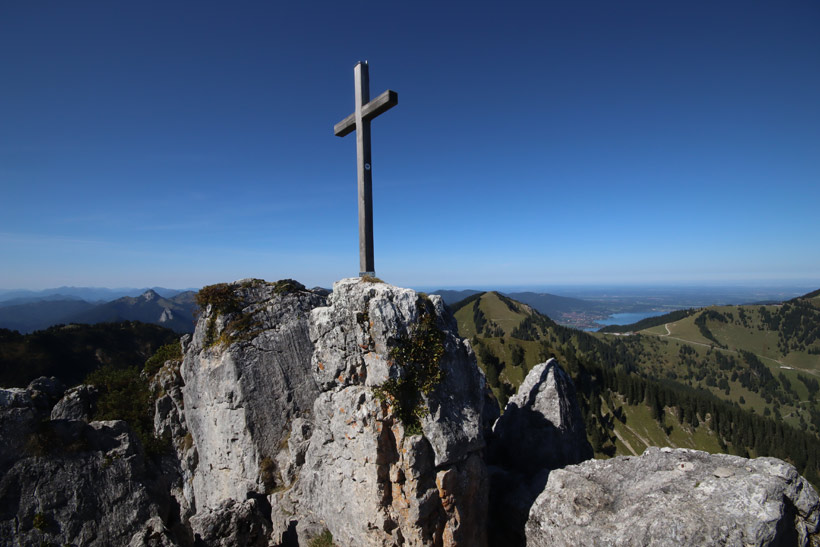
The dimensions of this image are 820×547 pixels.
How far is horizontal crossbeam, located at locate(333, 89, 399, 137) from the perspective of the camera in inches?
440

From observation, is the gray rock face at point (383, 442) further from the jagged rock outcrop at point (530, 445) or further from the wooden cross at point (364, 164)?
the jagged rock outcrop at point (530, 445)

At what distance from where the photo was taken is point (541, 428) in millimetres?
14445

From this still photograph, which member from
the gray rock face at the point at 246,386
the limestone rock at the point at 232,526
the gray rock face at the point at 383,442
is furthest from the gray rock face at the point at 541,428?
the limestone rock at the point at 232,526

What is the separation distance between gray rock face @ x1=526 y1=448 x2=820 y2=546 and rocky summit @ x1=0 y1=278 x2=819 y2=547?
0.04 m

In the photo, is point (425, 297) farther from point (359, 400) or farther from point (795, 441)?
point (795, 441)

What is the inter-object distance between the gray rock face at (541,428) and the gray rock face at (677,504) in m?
2.58

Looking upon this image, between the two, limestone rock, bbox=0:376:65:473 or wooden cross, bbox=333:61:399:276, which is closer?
limestone rock, bbox=0:376:65:473

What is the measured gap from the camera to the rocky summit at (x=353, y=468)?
25.8 ft

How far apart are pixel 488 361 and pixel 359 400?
12300cm

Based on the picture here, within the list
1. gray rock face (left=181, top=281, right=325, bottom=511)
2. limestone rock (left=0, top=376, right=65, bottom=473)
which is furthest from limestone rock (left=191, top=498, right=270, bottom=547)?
limestone rock (left=0, top=376, right=65, bottom=473)

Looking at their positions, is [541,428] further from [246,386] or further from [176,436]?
[176,436]

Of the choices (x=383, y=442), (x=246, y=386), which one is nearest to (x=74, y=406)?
(x=246, y=386)

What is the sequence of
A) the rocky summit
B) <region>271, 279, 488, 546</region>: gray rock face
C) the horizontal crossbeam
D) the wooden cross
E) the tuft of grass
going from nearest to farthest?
the rocky summit
<region>271, 279, 488, 546</region>: gray rock face
the tuft of grass
the horizontal crossbeam
the wooden cross

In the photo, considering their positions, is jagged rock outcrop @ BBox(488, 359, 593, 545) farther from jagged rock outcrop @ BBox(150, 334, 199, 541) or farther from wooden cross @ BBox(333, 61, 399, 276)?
jagged rock outcrop @ BBox(150, 334, 199, 541)
